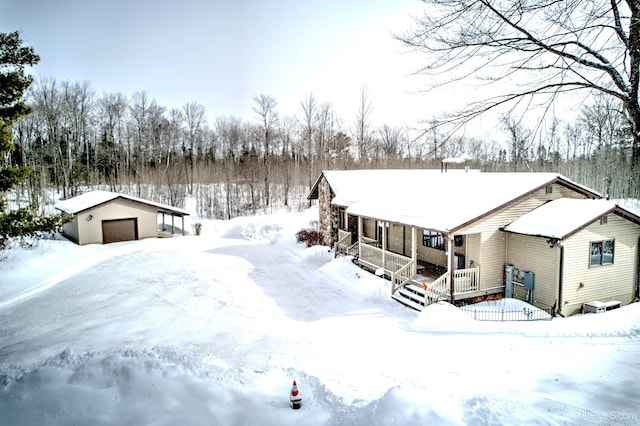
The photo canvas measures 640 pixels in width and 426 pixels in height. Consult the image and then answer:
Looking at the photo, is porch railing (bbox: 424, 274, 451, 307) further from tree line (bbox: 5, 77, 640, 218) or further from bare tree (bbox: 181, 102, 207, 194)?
bare tree (bbox: 181, 102, 207, 194)

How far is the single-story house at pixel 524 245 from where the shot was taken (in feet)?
40.5

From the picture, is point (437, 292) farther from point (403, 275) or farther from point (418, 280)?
point (403, 275)

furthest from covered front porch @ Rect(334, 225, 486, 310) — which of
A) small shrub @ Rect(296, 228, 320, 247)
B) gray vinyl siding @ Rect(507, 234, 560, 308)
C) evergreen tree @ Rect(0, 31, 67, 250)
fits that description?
evergreen tree @ Rect(0, 31, 67, 250)

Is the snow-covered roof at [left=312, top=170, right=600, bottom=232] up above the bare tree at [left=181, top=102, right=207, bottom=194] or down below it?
below

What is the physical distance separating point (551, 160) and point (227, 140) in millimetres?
44200

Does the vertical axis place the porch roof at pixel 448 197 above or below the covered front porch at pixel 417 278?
above

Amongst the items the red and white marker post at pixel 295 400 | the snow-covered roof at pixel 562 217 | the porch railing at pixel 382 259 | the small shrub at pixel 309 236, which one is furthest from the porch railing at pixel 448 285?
the small shrub at pixel 309 236

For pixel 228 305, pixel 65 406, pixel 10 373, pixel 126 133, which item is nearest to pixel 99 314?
pixel 228 305

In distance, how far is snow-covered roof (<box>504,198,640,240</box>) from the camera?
39.2ft

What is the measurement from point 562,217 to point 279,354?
10573 mm

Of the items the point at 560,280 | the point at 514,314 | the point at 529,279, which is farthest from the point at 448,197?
the point at 514,314

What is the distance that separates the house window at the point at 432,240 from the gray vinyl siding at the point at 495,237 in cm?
277

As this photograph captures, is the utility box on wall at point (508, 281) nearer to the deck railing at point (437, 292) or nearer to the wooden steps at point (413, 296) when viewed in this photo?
the deck railing at point (437, 292)

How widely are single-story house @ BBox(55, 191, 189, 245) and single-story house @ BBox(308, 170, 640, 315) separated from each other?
19228mm
